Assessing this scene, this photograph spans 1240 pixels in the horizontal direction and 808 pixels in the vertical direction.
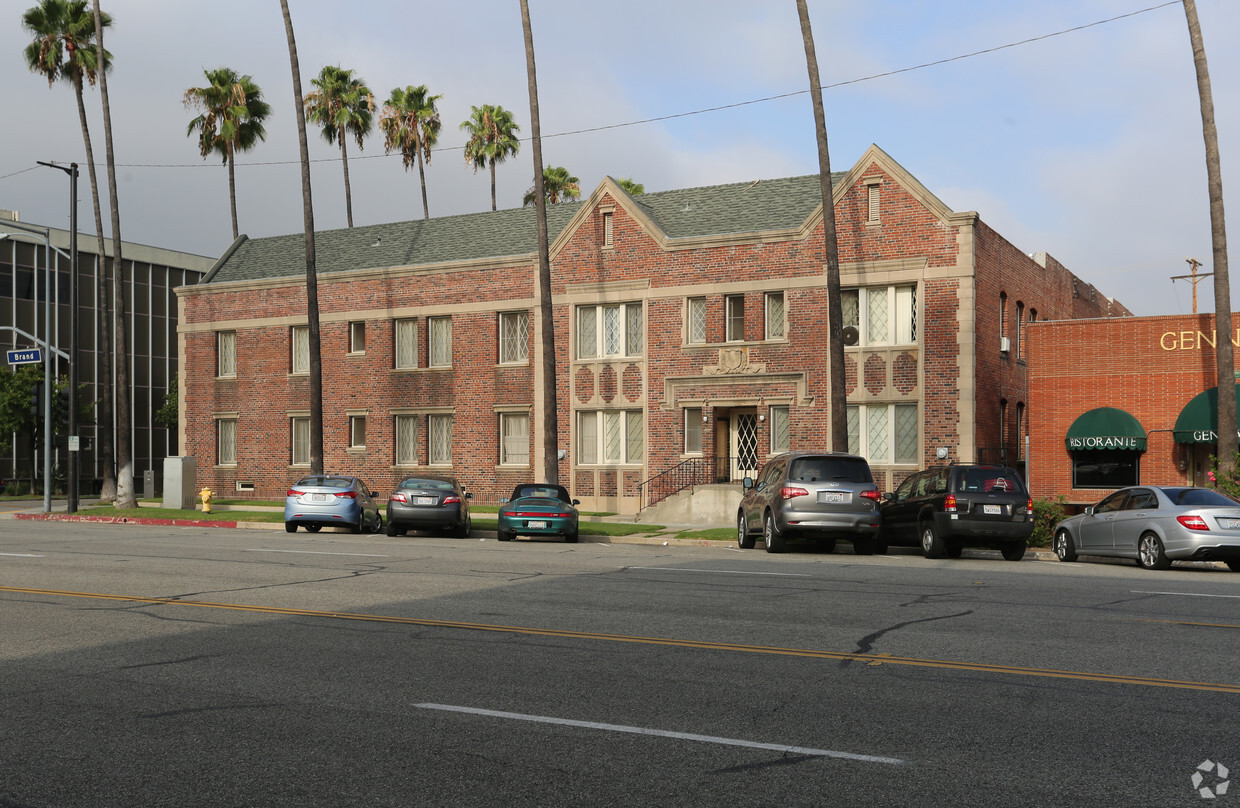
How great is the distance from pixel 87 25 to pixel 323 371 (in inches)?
615

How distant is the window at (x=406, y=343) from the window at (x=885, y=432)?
15269 millimetres

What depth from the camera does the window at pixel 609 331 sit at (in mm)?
35688

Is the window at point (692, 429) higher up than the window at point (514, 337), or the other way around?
the window at point (514, 337)

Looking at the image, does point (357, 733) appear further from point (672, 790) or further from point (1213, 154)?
point (1213, 154)

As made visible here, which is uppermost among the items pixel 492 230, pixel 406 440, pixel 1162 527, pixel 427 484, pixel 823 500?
pixel 492 230

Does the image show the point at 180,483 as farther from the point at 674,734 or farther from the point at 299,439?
the point at 674,734

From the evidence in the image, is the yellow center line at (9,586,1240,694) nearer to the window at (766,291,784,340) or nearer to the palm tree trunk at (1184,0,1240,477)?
the palm tree trunk at (1184,0,1240,477)

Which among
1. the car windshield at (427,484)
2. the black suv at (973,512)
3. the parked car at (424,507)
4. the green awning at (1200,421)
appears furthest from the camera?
the green awning at (1200,421)

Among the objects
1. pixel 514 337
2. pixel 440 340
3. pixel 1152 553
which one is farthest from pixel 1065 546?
pixel 440 340

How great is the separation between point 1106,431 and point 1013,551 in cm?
952

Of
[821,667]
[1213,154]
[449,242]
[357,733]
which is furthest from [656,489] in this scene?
[357,733]

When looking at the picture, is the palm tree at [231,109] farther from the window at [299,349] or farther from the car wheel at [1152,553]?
the car wheel at [1152,553]

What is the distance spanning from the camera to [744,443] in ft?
112

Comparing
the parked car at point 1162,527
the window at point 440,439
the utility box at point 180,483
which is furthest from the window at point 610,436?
the parked car at point 1162,527
